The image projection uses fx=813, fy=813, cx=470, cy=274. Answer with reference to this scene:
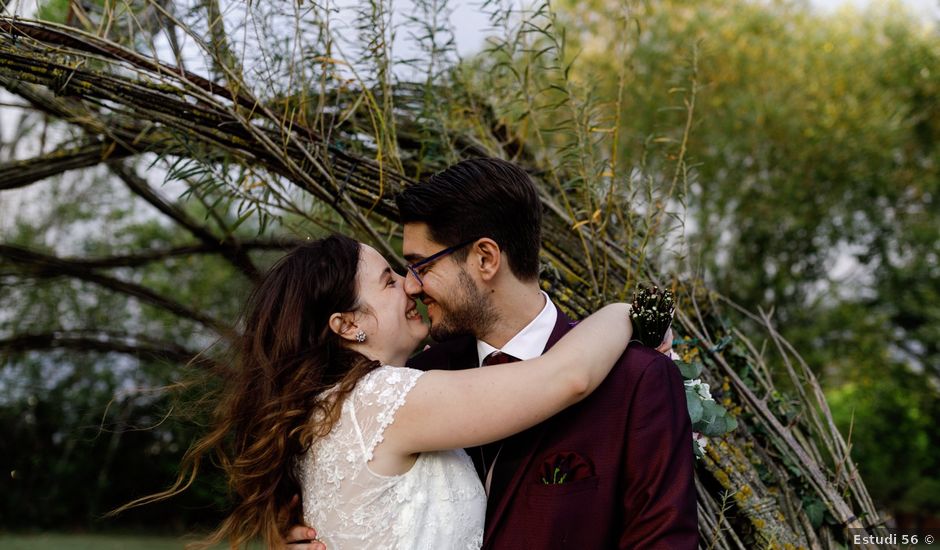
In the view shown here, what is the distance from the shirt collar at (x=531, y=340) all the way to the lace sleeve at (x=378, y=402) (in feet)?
1.29

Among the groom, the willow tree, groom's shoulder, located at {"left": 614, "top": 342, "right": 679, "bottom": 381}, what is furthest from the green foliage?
groom's shoulder, located at {"left": 614, "top": 342, "right": 679, "bottom": 381}

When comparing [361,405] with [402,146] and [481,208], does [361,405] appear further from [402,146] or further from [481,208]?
[402,146]

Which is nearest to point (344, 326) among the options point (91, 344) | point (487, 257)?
Answer: point (487, 257)

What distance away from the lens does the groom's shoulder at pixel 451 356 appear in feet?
9.62

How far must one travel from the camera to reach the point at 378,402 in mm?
2309

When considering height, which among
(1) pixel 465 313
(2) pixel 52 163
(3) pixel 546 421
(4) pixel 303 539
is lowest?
(4) pixel 303 539

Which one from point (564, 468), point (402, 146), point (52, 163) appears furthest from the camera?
point (52, 163)

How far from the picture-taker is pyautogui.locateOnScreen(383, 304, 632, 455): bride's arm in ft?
7.16

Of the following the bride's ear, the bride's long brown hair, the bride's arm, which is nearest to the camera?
the bride's arm

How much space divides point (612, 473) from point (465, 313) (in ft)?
2.30

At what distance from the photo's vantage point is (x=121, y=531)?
10.1 metres

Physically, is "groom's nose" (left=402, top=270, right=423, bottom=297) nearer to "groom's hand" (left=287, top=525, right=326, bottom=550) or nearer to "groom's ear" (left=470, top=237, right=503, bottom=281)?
"groom's ear" (left=470, top=237, right=503, bottom=281)

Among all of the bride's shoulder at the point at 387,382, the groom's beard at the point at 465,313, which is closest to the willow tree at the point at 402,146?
the groom's beard at the point at 465,313

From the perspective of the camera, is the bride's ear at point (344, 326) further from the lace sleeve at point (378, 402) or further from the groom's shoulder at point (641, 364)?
the groom's shoulder at point (641, 364)
